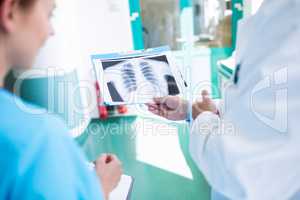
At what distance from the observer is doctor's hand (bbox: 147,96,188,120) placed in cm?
91

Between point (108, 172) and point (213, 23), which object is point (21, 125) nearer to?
point (108, 172)

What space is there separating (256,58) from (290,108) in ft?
0.36

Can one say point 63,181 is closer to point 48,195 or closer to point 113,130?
point 48,195

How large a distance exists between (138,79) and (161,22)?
101 inches

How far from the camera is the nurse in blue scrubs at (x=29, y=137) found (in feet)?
1.30

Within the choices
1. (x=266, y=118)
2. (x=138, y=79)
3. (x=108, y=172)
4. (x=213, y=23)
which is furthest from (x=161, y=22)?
(x=266, y=118)

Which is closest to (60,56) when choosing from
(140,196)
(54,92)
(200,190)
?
(54,92)

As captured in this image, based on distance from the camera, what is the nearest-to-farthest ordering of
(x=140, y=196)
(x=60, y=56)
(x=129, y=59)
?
(x=129, y=59) → (x=140, y=196) → (x=60, y=56)

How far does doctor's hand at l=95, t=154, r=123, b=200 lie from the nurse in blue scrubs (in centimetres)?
23

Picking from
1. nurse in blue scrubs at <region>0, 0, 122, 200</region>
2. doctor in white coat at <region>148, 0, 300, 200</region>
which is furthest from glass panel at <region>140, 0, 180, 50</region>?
nurse in blue scrubs at <region>0, 0, 122, 200</region>

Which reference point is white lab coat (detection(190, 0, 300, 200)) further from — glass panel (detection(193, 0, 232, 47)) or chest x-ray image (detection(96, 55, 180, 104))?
glass panel (detection(193, 0, 232, 47))

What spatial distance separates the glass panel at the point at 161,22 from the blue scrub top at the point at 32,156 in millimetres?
2990

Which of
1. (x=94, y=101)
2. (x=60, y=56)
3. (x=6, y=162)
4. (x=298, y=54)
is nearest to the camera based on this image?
(x=6, y=162)

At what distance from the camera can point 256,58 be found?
1.78ft
